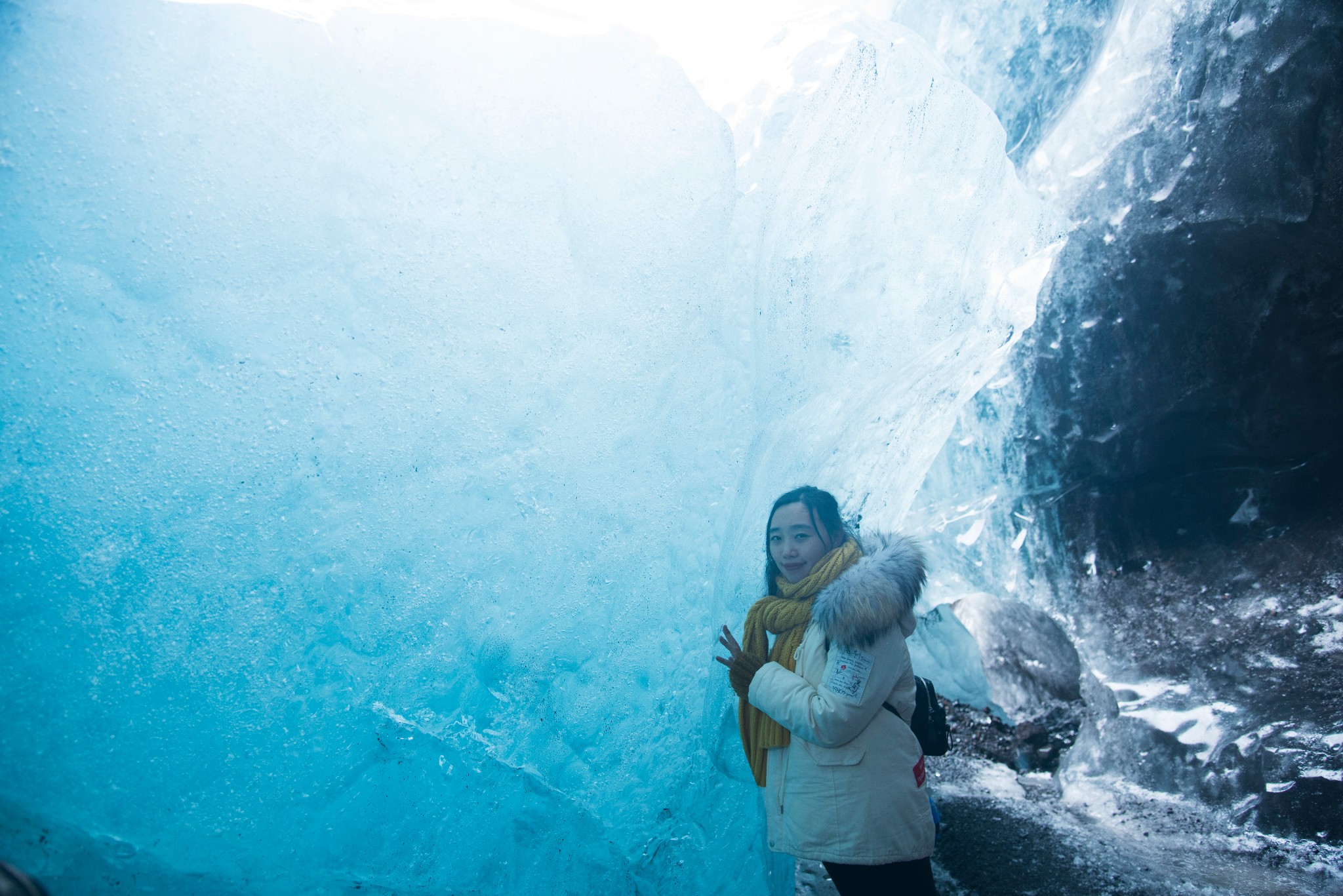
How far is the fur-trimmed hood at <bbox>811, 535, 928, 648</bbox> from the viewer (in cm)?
144

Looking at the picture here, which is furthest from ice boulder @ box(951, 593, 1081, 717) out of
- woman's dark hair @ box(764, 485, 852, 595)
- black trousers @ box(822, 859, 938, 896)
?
black trousers @ box(822, 859, 938, 896)

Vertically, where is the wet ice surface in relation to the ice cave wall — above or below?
below

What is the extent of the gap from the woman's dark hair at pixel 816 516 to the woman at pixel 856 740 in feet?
0.89

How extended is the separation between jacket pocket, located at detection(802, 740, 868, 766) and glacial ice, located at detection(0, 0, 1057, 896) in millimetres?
809

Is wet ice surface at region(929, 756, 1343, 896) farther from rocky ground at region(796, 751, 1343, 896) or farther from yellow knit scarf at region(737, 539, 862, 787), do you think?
yellow knit scarf at region(737, 539, 862, 787)

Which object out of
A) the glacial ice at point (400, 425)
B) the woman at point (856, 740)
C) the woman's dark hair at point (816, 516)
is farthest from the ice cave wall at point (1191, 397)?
the woman at point (856, 740)

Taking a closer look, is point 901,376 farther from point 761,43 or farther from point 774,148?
point 761,43

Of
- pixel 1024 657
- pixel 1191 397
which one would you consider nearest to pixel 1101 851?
pixel 1024 657

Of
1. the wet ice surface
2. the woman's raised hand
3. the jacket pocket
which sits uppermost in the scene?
the woman's raised hand

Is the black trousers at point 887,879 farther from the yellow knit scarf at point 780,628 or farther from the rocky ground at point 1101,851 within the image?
the rocky ground at point 1101,851

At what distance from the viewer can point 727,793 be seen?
7.57ft

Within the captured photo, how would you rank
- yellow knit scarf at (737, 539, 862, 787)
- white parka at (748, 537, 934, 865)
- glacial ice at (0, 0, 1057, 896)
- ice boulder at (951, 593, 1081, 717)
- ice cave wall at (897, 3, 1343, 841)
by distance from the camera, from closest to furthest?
1. white parka at (748, 537, 934, 865)
2. glacial ice at (0, 0, 1057, 896)
3. yellow knit scarf at (737, 539, 862, 787)
4. ice cave wall at (897, 3, 1343, 841)
5. ice boulder at (951, 593, 1081, 717)

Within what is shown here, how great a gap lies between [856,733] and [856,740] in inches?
1.6

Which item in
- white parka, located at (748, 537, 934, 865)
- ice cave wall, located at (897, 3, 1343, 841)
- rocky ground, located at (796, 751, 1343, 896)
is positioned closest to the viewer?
white parka, located at (748, 537, 934, 865)
